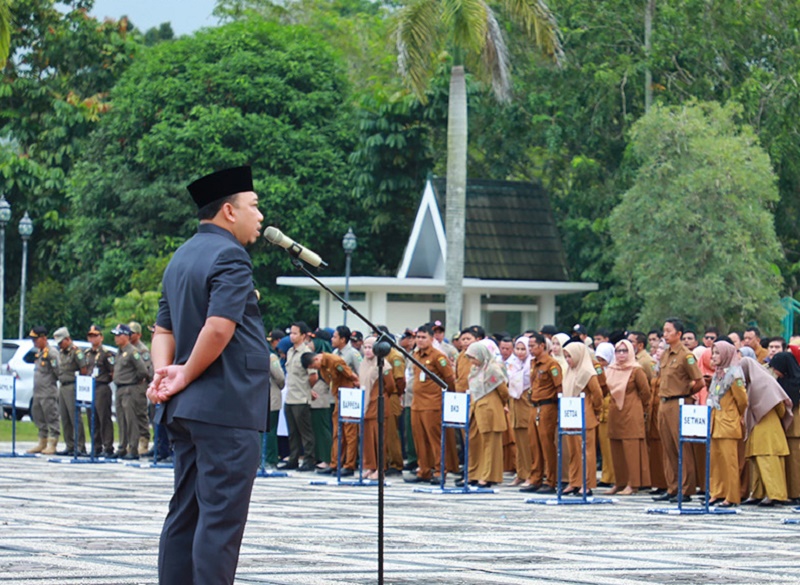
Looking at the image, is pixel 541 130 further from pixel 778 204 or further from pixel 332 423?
pixel 332 423

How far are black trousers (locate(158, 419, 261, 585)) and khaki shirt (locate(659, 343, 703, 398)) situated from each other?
11158mm

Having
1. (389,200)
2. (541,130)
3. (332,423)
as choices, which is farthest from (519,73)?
(332,423)

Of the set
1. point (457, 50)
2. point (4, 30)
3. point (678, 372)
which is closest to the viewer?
point (678, 372)

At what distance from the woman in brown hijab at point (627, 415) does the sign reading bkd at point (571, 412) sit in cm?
122

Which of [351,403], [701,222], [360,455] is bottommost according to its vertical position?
[360,455]

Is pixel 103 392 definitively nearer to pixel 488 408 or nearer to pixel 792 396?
pixel 488 408

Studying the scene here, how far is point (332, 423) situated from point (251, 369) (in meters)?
15.1

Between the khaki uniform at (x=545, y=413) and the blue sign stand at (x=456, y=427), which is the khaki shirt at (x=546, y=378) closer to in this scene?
the khaki uniform at (x=545, y=413)

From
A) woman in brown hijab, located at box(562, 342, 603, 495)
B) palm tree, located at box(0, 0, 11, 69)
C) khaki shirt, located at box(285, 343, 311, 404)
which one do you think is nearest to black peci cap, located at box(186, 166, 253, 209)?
woman in brown hijab, located at box(562, 342, 603, 495)

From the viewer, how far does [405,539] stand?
12969mm

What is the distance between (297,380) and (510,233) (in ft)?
58.9

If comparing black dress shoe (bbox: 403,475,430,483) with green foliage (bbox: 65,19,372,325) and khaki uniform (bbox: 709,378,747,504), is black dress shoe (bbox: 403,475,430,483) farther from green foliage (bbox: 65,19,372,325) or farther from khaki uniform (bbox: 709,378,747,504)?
green foliage (bbox: 65,19,372,325)

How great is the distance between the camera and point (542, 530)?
46.7ft

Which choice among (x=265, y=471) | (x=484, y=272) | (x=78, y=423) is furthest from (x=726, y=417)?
(x=484, y=272)
